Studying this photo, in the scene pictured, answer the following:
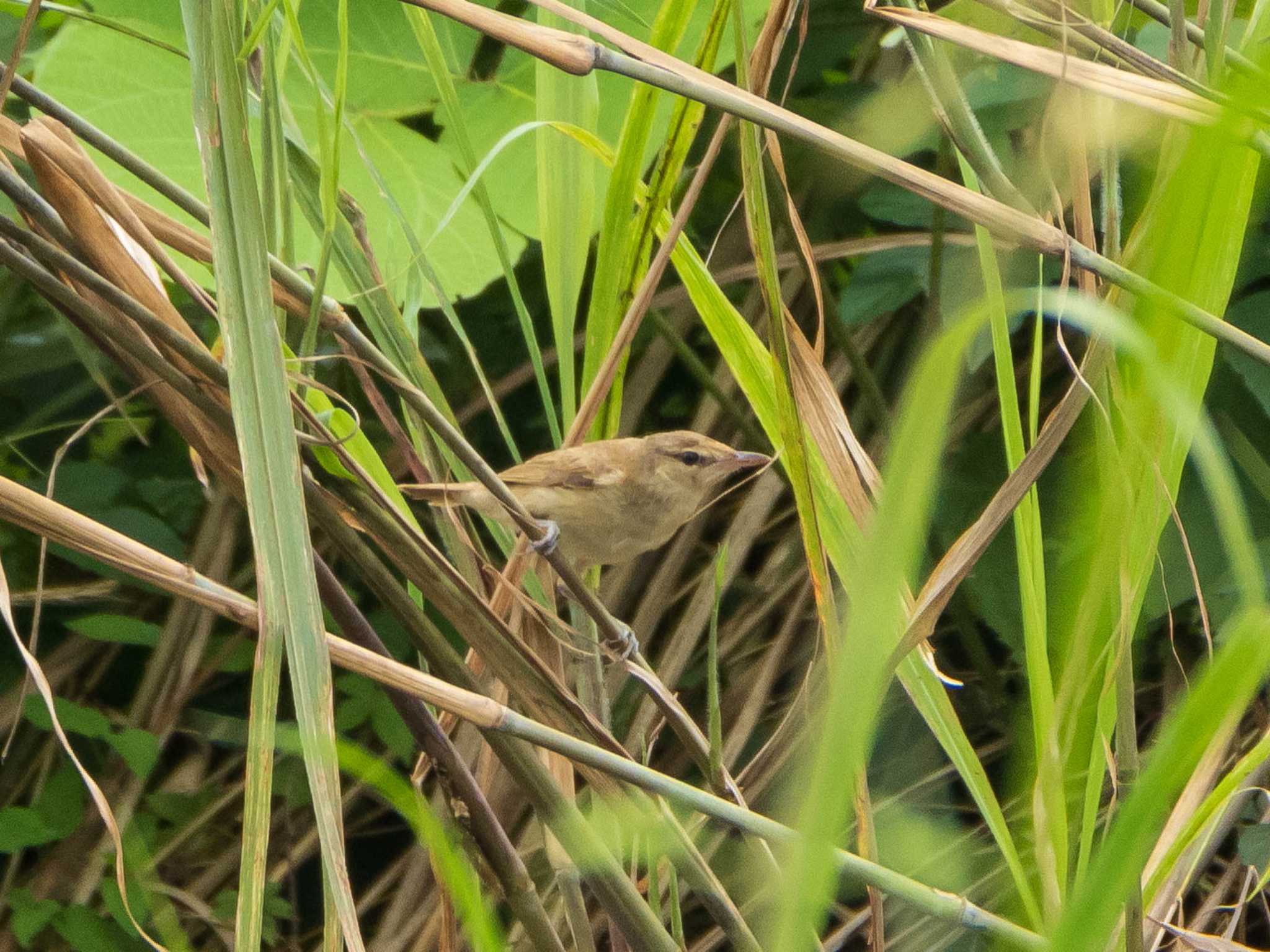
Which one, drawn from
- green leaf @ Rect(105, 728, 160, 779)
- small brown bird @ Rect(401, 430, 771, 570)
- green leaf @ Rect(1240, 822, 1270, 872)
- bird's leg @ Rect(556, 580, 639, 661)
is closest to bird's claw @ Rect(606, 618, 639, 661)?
bird's leg @ Rect(556, 580, 639, 661)

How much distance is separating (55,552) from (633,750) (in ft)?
3.80

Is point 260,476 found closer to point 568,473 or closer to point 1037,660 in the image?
point 1037,660

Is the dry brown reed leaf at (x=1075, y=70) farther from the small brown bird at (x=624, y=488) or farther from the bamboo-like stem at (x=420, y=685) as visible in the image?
the small brown bird at (x=624, y=488)

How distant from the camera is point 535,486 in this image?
2.54m

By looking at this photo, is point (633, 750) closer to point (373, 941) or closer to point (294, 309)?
point (373, 941)

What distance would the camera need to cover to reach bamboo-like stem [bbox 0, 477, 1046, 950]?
941 millimetres

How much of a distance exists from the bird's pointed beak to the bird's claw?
65 centimetres

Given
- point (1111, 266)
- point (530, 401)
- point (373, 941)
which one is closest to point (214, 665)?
point (373, 941)

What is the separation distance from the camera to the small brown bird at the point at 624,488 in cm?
234

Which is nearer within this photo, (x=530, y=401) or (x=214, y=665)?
(x=214, y=665)

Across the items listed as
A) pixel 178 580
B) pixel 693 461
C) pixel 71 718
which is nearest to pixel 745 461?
Answer: pixel 693 461

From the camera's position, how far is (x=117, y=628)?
221 centimetres

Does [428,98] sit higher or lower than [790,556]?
higher

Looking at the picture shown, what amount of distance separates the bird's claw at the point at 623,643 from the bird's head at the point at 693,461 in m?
0.65
